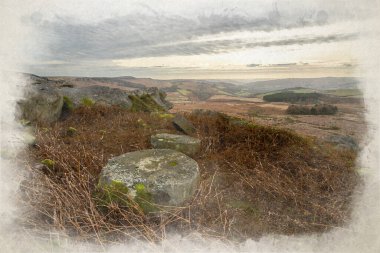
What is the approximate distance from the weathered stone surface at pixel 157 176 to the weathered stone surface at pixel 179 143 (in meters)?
1.03

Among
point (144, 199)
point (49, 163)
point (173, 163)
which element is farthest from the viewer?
point (49, 163)

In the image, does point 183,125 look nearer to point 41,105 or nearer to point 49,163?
point 49,163

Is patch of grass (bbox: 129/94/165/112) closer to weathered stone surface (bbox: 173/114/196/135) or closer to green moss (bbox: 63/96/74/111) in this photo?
green moss (bbox: 63/96/74/111)

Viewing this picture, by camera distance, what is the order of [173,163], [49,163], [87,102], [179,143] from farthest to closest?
[87,102], [179,143], [49,163], [173,163]

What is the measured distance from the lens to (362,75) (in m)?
4.80

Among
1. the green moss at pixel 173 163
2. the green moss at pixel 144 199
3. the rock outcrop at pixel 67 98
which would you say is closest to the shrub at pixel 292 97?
the green moss at pixel 173 163

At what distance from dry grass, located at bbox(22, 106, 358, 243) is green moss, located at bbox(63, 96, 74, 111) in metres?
1.45

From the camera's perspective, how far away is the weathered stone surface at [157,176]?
12.6 feet

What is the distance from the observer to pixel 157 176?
403cm

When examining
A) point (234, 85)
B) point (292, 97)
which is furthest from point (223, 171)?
point (292, 97)

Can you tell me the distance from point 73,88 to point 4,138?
447cm

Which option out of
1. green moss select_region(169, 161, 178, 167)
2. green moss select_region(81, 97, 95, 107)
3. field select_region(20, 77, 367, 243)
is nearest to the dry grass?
field select_region(20, 77, 367, 243)

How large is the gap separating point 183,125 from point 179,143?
1.11 metres

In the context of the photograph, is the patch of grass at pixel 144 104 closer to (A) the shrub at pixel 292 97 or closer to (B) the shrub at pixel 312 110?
(A) the shrub at pixel 292 97
